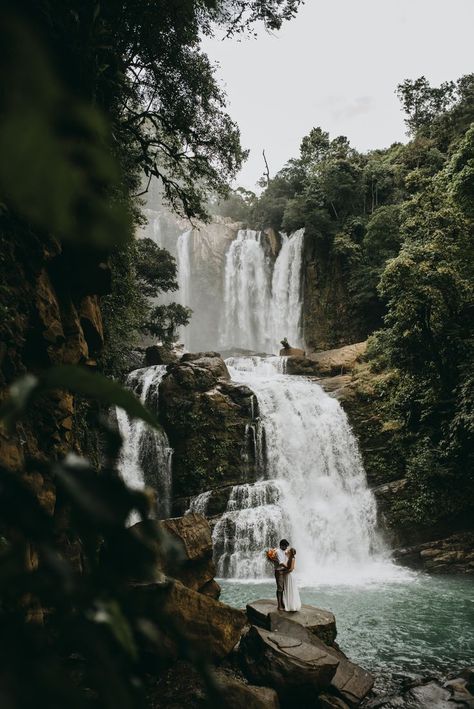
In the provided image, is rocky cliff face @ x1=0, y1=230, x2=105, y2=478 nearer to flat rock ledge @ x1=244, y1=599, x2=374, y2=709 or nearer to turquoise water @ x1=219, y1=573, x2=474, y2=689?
flat rock ledge @ x1=244, y1=599, x2=374, y2=709

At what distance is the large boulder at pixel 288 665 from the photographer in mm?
5332

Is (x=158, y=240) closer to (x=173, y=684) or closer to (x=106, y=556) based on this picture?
(x=173, y=684)

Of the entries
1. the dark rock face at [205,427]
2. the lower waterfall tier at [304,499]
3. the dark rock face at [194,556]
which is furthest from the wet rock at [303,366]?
the dark rock face at [194,556]

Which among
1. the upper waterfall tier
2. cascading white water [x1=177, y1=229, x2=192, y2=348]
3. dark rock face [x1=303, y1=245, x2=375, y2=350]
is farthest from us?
cascading white water [x1=177, y1=229, x2=192, y2=348]

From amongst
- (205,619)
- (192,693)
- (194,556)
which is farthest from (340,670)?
(194,556)

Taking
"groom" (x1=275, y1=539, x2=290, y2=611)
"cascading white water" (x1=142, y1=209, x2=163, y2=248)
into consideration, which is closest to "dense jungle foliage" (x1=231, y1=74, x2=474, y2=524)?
"groom" (x1=275, y1=539, x2=290, y2=611)

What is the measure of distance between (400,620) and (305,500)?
19.9 ft

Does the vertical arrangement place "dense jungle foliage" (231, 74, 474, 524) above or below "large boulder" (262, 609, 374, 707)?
above

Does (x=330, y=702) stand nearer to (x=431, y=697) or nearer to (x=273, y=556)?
(x=431, y=697)

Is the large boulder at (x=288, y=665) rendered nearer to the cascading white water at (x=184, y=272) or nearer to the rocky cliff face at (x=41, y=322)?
the rocky cliff face at (x=41, y=322)

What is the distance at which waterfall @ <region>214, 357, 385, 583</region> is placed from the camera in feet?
42.6

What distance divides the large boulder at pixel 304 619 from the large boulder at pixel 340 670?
0.02 m

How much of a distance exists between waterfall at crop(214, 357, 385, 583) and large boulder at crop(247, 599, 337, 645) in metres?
5.42

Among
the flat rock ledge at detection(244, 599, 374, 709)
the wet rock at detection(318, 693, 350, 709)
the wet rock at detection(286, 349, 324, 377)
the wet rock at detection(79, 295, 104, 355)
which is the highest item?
the wet rock at detection(286, 349, 324, 377)
